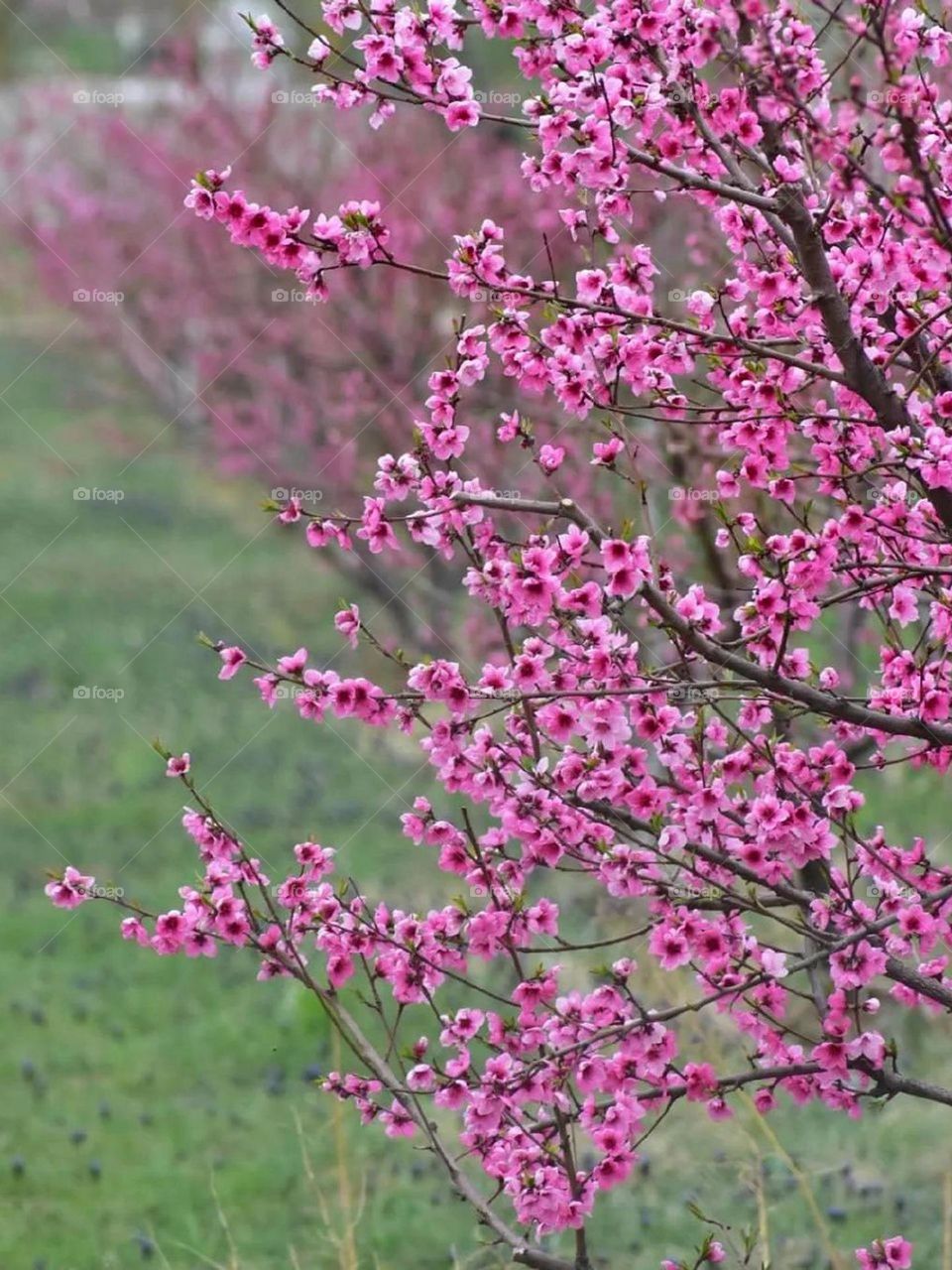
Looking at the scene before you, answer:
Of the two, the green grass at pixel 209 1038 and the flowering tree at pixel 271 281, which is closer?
the green grass at pixel 209 1038

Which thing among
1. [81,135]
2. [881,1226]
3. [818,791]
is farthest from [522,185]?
[81,135]

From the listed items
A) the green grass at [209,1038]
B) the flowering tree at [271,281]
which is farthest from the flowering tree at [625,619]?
the flowering tree at [271,281]

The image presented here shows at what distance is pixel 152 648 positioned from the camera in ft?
50.5

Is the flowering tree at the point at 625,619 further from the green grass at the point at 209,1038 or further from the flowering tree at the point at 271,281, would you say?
the flowering tree at the point at 271,281

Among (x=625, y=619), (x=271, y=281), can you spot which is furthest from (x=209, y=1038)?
(x=271, y=281)

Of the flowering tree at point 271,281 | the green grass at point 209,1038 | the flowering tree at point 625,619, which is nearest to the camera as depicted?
the flowering tree at point 625,619

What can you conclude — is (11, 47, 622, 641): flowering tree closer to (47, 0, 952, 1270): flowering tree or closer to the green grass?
the green grass

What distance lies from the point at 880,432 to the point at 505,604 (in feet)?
3.40

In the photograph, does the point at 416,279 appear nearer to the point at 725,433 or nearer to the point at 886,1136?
the point at 886,1136

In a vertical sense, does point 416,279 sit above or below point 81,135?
below

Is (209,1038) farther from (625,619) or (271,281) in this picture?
(271,281)

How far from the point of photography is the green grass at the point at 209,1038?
632 centimetres

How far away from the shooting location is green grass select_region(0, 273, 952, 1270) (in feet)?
20.7

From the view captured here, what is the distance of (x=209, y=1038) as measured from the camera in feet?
27.2
